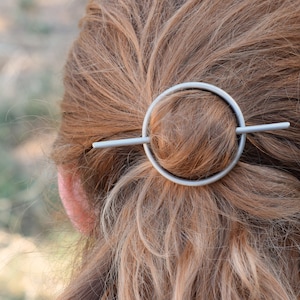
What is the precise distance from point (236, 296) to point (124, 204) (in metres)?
0.18

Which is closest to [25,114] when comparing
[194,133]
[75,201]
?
[75,201]

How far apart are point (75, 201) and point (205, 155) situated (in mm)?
306

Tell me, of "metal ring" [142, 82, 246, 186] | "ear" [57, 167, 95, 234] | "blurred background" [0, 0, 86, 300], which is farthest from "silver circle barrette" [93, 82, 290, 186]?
"blurred background" [0, 0, 86, 300]

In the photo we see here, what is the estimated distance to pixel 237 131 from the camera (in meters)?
0.65

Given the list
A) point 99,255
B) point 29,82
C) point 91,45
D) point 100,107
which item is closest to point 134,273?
point 99,255

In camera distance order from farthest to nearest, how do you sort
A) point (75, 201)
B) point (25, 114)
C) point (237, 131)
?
point (25, 114) → point (75, 201) → point (237, 131)

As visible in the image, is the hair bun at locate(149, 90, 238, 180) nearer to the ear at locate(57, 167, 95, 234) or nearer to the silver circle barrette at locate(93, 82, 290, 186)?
the silver circle barrette at locate(93, 82, 290, 186)

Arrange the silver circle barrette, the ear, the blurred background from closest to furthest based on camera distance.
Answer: the silver circle barrette
the ear
the blurred background

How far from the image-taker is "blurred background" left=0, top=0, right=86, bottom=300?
6.17 feet

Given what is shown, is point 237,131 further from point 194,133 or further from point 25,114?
point 25,114

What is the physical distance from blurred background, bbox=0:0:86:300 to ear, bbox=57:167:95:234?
0.57m

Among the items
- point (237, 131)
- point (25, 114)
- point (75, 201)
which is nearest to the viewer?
point (237, 131)

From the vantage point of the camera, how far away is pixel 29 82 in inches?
91.4

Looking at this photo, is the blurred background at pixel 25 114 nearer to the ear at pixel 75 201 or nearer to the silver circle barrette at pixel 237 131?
the ear at pixel 75 201
